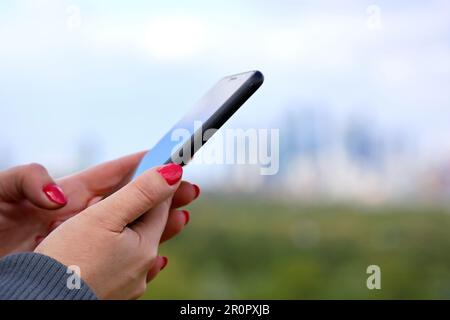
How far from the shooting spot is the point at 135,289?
2.63 ft

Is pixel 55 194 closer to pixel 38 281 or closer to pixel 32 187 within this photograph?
pixel 32 187

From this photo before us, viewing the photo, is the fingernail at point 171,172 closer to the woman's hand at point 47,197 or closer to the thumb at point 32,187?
the woman's hand at point 47,197

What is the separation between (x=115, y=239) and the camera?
0.74 meters

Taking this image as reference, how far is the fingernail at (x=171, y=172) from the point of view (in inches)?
29.9

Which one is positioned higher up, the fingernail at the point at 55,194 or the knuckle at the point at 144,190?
the knuckle at the point at 144,190

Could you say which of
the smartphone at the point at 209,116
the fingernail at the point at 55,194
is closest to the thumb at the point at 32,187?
the fingernail at the point at 55,194

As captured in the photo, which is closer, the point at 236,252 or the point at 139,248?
the point at 139,248

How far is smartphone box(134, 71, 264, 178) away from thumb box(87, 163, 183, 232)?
0.06m

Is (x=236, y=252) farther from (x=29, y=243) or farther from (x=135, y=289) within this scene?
(x=135, y=289)

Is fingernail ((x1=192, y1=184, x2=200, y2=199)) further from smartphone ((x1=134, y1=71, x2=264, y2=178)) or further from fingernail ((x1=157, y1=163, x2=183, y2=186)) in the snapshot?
fingernail ((x1=157, y1=163, x2=183, y2=186))

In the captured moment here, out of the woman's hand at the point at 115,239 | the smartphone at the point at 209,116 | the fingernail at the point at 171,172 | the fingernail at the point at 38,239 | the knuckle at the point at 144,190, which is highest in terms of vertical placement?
the smartphone at the point at 209,116

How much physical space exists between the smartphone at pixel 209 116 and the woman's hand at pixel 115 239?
51 millimetres
